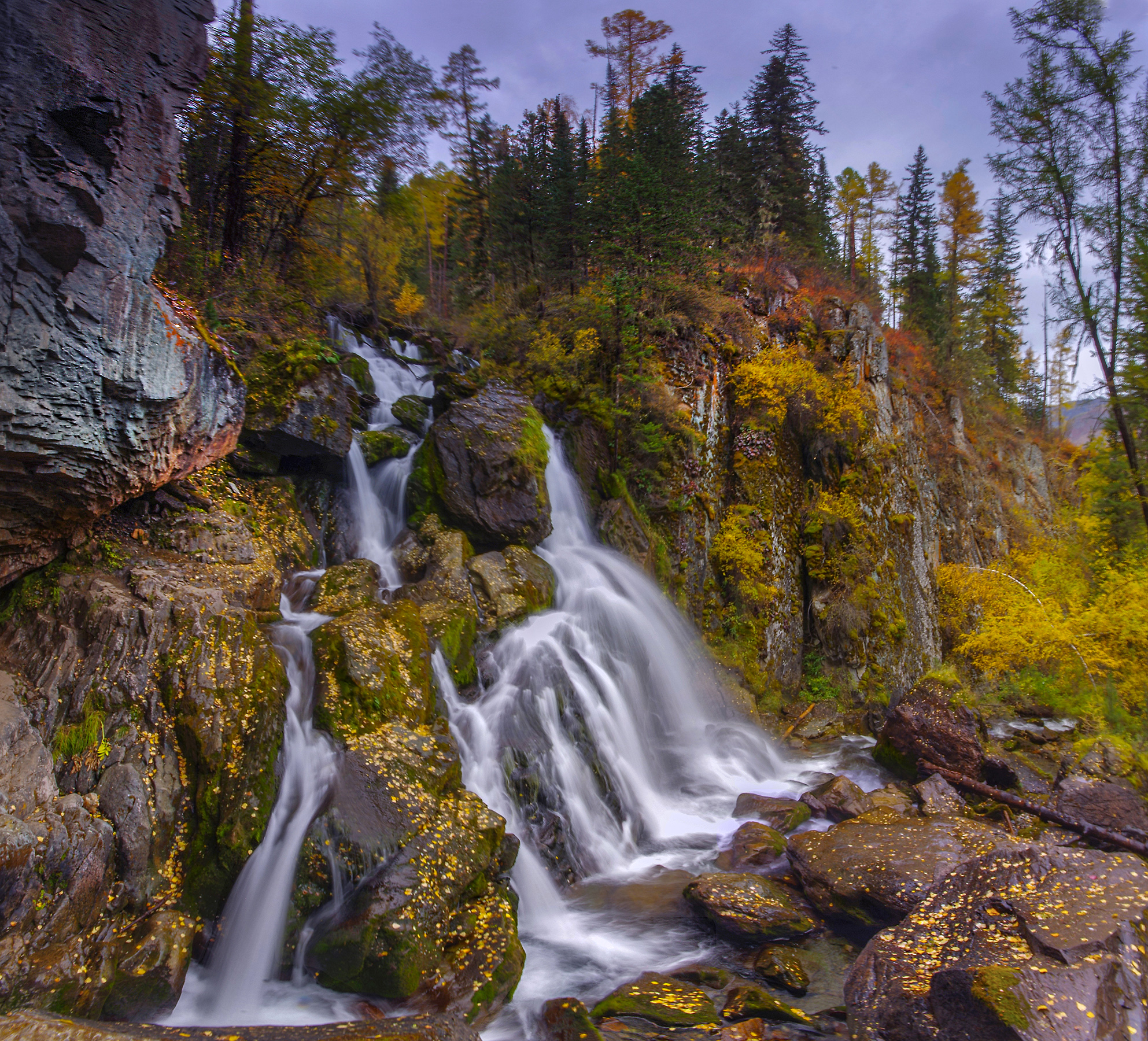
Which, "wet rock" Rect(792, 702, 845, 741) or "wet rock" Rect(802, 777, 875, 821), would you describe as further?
"wet rock" Rect(792, 702, 845, 741)

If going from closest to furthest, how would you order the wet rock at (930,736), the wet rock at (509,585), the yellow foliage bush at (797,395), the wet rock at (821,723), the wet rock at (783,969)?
the wet rock at (783,969) < the wet rock at (509,585) < the wet rock at (930,736) < the wet rock at (821,723) < the yellow foliage bush at (797,395)

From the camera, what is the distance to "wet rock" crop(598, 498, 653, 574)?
14016 millimetres

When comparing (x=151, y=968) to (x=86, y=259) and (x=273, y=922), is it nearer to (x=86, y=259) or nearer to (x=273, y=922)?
(x=273, y=922)

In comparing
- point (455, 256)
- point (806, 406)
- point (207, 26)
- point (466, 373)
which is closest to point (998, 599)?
point (806, 406)

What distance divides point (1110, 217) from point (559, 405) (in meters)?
12.1

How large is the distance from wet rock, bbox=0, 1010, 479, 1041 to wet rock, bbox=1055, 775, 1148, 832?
352 inches

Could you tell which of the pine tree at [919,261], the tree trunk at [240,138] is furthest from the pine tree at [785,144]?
the tree trunk at [240,138]

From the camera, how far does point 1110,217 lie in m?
12.1

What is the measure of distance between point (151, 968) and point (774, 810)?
26.2 ft

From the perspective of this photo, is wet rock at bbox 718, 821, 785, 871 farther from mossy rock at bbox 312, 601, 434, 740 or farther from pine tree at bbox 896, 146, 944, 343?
pine tree at bbox 896, 146, 944, 343

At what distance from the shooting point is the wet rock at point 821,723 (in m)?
14.2

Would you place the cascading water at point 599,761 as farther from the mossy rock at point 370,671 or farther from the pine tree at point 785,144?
the pine tree at point 785,144

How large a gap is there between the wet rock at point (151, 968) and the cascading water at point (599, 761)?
2.66 m

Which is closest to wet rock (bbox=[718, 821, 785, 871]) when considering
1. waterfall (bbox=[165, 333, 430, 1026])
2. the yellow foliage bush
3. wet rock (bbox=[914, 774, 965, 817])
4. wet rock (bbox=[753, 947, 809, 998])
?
wet rock (bbox=[753, 947, 809, 998])
